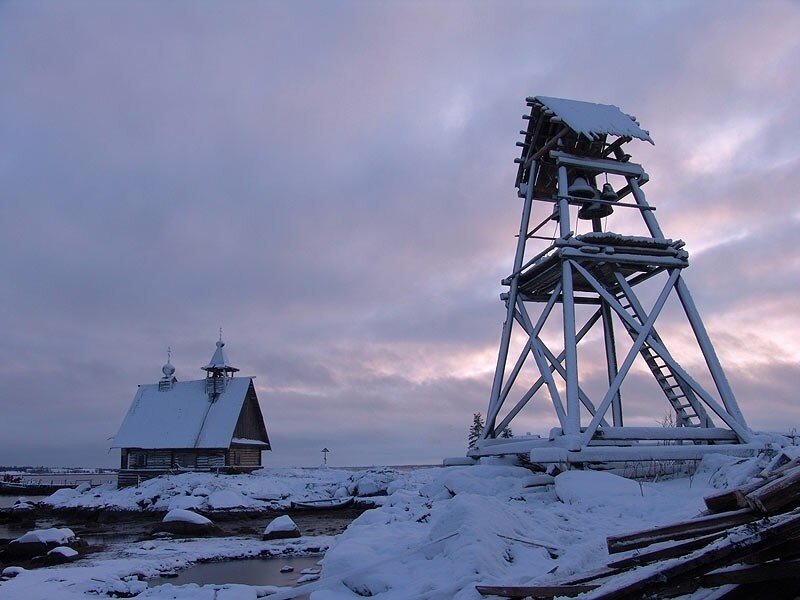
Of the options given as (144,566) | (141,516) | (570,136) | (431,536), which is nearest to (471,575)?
(431,536)

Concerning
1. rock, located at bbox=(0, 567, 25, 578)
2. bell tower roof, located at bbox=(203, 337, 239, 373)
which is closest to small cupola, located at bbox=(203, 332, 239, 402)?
bell tower roof, located at bbox=(203, 337, 239, 373)

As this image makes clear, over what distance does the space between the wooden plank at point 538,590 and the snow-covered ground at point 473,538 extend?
510 millimetres

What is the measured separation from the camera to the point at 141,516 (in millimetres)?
36844

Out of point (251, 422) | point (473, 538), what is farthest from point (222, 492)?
point (473, 538)

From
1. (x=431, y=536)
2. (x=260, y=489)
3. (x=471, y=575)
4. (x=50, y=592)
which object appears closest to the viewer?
(x=471, y=575)

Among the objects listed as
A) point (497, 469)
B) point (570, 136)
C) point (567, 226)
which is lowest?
point (497, 469)

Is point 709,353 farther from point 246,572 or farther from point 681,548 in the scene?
point 246,572

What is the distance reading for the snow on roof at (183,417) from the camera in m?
47.0

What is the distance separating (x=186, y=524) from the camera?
2603cm

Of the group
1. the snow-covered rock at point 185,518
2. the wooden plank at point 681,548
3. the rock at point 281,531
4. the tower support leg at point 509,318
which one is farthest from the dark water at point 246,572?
the wooden plank at point 681,548

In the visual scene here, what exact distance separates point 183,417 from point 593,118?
40.9m

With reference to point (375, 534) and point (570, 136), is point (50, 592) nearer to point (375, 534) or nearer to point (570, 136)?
point (375, 534)

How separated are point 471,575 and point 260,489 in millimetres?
34667

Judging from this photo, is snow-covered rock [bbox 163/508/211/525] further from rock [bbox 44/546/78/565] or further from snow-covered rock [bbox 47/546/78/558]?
rock [bbox 44/546/78/565]
